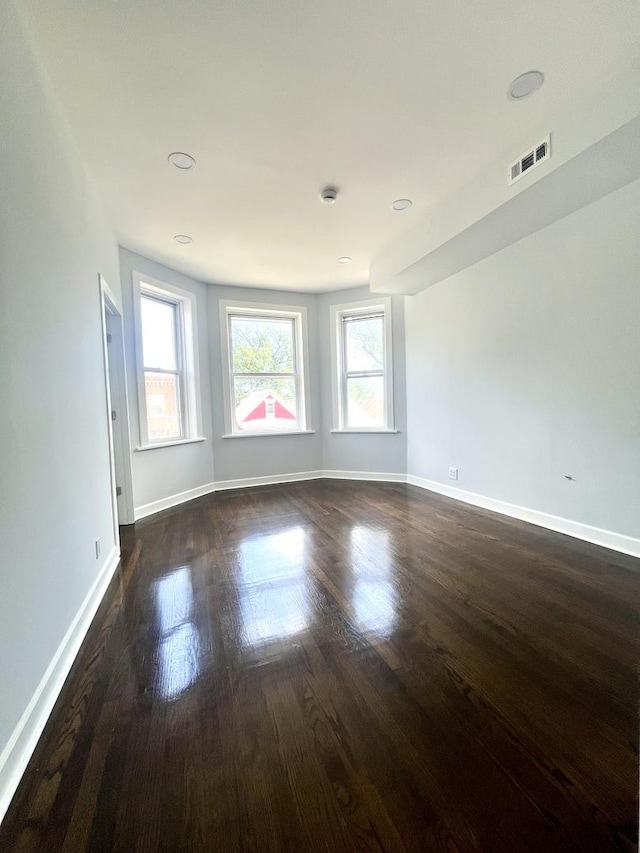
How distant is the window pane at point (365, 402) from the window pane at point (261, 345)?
1.02 metres

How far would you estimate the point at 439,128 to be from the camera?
2125 millimetres

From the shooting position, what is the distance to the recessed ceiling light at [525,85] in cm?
180

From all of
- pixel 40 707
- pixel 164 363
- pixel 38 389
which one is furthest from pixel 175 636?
pixel 164 363

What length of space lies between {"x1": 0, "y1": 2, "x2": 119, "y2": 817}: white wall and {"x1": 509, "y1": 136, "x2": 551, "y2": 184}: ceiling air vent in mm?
2638

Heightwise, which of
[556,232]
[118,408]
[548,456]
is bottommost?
[548,456]

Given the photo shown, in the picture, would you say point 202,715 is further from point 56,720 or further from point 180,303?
point 180,303

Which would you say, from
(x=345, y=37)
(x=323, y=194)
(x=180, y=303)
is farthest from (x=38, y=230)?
(x=180, y=303)

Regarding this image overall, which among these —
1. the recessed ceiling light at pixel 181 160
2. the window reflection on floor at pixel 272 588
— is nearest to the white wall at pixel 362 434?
the window reflection on floor at pixel 272 588

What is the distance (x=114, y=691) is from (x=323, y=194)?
10.6 feet

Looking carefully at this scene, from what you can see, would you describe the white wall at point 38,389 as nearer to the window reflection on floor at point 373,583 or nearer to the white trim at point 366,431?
the window reflection on floor at point 373,583

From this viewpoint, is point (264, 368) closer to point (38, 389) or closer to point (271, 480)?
point (271, 480)

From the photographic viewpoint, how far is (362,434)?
5148 millimetres

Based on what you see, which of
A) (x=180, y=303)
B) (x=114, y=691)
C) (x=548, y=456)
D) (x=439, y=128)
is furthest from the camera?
(x=180, y=303)

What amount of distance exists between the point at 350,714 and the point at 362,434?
402cm
